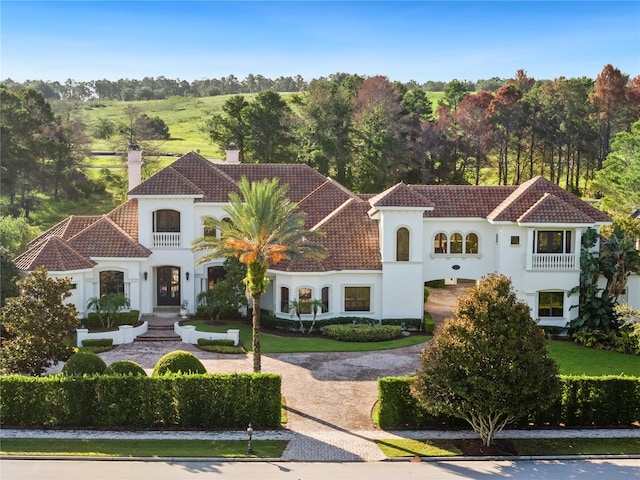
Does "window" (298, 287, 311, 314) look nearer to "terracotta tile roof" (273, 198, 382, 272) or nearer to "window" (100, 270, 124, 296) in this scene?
"terracotta tile roof" (273, 198, 382, 272)

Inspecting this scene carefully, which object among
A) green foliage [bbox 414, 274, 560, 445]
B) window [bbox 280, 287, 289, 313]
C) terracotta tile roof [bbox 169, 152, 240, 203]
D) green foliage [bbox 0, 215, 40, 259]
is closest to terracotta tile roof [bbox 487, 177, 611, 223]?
window [bbox 280, 287, 289, 313]

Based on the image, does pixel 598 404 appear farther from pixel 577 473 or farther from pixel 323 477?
pixel 323 477

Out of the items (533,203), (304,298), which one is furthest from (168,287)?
(533,203)

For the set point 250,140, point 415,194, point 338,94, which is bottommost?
point 415,194

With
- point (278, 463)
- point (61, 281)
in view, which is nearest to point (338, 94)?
point (61, 281)

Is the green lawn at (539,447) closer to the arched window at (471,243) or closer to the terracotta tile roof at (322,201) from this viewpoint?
the arched window at (471,243)

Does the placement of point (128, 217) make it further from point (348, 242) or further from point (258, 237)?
point (258, 237)

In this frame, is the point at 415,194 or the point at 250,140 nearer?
the point at 415,194
